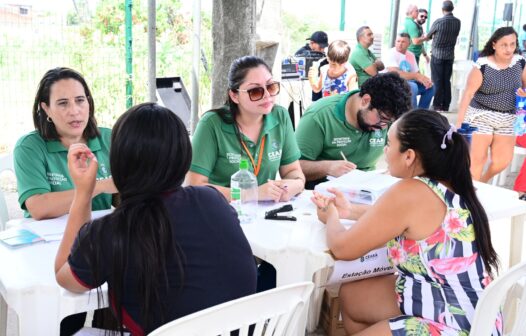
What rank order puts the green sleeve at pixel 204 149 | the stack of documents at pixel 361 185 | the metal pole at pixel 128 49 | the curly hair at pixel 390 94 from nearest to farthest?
the stack of documents at pixel 361 185 → the green sleeve at pixel 204 149 → the curly hair at pixel 390 94 → the metal pole at pixel 128 49

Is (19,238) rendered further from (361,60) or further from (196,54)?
(361,60)

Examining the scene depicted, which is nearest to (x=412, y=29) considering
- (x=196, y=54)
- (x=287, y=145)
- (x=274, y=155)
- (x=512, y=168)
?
(x=512, y=168)

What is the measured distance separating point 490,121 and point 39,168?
3851 millimetres

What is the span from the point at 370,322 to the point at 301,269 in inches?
17.4

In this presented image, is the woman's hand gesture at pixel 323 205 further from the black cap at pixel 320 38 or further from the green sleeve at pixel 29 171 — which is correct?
the black cap at pixel 320 38

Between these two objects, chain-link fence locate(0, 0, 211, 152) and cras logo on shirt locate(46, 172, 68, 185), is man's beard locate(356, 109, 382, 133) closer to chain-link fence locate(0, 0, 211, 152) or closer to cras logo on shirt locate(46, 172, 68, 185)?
cras logo on shirt locate(46, 172, 68, 185)

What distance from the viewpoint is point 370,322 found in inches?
90.7

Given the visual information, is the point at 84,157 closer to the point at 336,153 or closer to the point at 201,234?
the point at 201,234

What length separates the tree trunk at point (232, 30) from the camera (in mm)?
3789

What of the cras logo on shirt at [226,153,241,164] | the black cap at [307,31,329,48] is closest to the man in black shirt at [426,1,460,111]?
the black cap at [307,31,329,48]

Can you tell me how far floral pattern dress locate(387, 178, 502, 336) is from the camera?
192 centimetres

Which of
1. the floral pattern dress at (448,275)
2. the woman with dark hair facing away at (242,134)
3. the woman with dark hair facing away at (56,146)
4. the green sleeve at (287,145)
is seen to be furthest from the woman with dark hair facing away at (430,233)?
the woman with dark hair facing away at (56,146)

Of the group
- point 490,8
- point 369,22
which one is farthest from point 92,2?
point 490,8

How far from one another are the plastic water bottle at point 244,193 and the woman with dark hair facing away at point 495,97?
2920 millimetres
